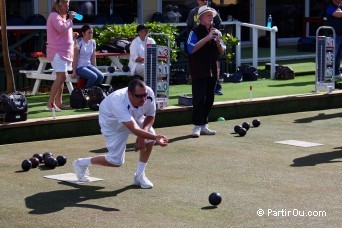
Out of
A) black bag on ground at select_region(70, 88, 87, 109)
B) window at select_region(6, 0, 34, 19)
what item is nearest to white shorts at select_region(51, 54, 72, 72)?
black bag on ground at select_region(70, 88, 87, 109)

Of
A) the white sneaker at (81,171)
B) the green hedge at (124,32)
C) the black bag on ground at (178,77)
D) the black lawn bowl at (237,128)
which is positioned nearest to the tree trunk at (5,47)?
the green hedge at (124,32)

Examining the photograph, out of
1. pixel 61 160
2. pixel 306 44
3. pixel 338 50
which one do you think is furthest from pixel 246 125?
pixel 306 44

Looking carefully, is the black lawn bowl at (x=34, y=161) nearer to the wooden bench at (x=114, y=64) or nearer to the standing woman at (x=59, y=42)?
the standing woman at (x=59, y=42)

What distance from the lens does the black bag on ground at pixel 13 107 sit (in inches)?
479

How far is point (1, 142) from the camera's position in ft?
39.7

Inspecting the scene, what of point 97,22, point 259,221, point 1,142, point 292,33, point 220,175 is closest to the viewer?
point 259,221

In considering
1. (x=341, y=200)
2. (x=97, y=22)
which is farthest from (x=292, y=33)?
(x=341, y=200)

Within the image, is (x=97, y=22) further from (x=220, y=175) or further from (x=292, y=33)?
(x=220, y=175)

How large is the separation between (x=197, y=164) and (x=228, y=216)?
254 centimetres

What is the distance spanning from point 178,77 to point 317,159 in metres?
6.73

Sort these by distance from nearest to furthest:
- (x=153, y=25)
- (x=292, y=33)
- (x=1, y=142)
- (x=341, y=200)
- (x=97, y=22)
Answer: (x=341, y=200)
(x=1, y=142)
(x=153, y=25)
(x=97, y=22)
(x=292, y=33)

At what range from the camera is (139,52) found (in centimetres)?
1477

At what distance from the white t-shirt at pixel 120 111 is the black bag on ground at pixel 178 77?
8008 millimetres

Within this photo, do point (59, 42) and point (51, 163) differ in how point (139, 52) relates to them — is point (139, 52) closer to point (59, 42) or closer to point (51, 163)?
point (59, 42)
